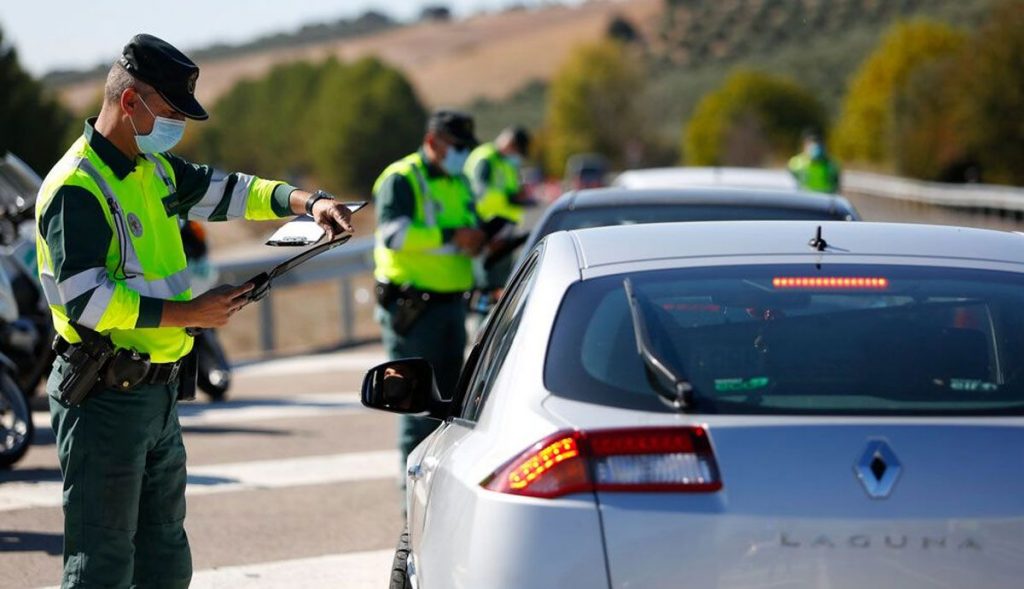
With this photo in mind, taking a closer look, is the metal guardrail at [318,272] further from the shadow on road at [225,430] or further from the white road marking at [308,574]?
the white road marking at [308,574]

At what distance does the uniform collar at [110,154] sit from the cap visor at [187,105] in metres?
0.20

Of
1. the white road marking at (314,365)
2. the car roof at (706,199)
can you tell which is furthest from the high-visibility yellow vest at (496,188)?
the car roof at (706,199)

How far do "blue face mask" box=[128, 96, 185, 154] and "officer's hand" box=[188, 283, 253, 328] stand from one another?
0.45 metres

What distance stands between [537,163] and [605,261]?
532 feet

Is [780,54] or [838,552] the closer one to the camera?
[838,552]

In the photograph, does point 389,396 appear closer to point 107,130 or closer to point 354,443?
point 107,130

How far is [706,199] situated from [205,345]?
538 cm

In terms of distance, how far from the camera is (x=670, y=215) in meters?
8.39

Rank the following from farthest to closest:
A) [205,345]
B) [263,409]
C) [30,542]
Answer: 1. [263,409]
2. [205,345]
3. [30,542]

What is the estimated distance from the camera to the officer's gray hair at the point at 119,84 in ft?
16.6

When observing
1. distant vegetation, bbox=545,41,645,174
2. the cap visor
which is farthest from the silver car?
distant vegetation, bbox=545,41,645,174

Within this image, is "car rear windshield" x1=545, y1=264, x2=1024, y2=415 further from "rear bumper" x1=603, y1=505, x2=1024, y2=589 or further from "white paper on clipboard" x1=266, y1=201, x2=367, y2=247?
"white paper on clipboard" x1=266, y1=201, x2=367, y2=247

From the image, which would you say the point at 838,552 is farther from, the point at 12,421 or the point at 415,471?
the point at 12,421

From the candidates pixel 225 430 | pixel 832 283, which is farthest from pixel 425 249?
pixel 832 283
